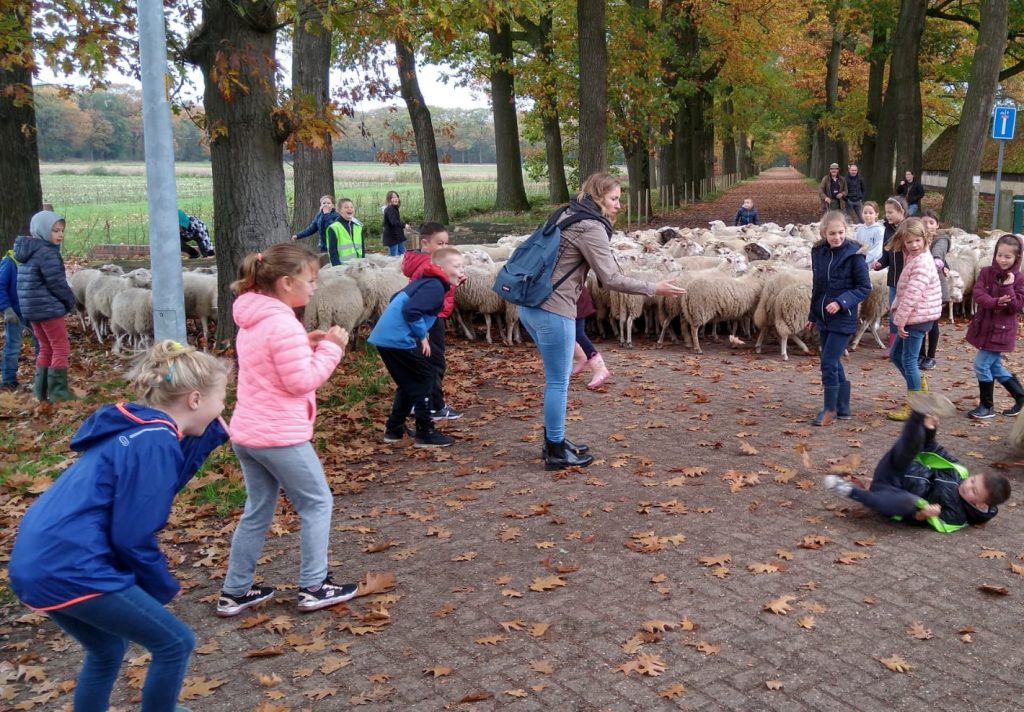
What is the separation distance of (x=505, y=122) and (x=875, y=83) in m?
15.3

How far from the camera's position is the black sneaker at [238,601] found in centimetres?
464

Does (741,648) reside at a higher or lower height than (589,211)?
lower

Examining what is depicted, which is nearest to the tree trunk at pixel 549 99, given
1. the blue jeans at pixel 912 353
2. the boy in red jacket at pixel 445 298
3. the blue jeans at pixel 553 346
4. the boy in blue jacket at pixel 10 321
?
the boy in blue jacket at pixel 10 321

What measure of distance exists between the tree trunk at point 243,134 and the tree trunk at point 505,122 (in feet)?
60.7

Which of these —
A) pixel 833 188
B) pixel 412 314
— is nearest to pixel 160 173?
pixel 412 314

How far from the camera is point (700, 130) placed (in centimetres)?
4234

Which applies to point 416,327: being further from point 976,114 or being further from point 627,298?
point 976,114

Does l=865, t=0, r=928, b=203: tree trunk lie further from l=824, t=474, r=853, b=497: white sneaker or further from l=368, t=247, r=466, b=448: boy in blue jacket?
l=824, t=474, r=853, b=497: white sneaker

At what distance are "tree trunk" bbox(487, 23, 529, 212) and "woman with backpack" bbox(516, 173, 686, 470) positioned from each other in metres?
22.2

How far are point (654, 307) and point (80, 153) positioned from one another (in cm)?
8348

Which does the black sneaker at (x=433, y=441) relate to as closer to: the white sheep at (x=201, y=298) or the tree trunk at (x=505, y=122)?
the white sheep at (x=201, y=298)

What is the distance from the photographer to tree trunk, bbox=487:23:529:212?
91.7ft

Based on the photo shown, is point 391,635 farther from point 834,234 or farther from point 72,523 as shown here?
point 834,234

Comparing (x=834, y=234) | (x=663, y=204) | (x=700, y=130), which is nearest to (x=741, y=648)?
(x=834, y=234)
